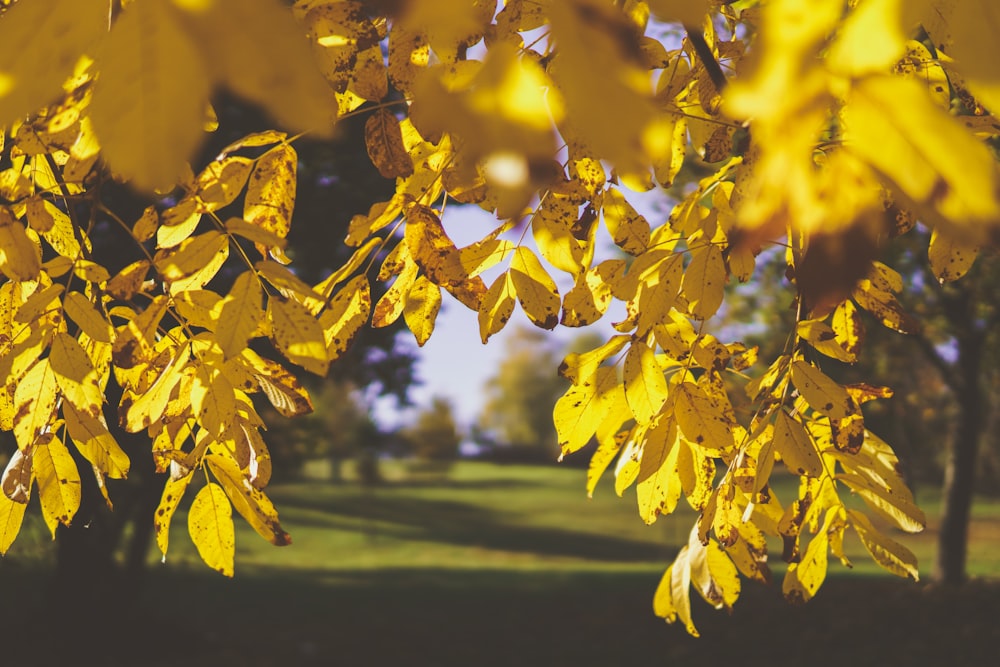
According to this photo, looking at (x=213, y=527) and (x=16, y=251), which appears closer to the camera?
(x=16, y=251)

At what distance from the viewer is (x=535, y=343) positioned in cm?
5531

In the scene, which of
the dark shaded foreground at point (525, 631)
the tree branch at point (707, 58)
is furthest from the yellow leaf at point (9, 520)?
the dark shaded foreground at point (525, 631)

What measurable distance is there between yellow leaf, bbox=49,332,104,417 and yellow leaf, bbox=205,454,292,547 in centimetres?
26

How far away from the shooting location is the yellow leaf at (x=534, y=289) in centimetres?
164

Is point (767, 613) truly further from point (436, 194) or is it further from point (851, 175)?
point (851, 175)

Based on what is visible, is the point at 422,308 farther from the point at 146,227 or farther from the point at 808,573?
the point at 808,573

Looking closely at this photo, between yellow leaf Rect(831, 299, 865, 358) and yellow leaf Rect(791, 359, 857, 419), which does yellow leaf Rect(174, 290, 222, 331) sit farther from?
yellow leaf Rect(831, 299, 865, 358)

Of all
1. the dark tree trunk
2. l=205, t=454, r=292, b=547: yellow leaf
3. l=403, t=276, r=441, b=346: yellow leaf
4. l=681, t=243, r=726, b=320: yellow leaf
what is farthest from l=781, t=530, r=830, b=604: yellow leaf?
the dark tree trunk

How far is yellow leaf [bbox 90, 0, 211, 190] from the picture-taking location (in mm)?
563

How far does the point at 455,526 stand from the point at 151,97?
25309mm

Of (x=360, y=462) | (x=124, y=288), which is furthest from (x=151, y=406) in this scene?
(x=360, y=462)

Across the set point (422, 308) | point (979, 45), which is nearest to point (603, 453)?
point (422, 308)

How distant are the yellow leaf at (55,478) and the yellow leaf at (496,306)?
32.2 inches

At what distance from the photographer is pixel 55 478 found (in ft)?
5.57
